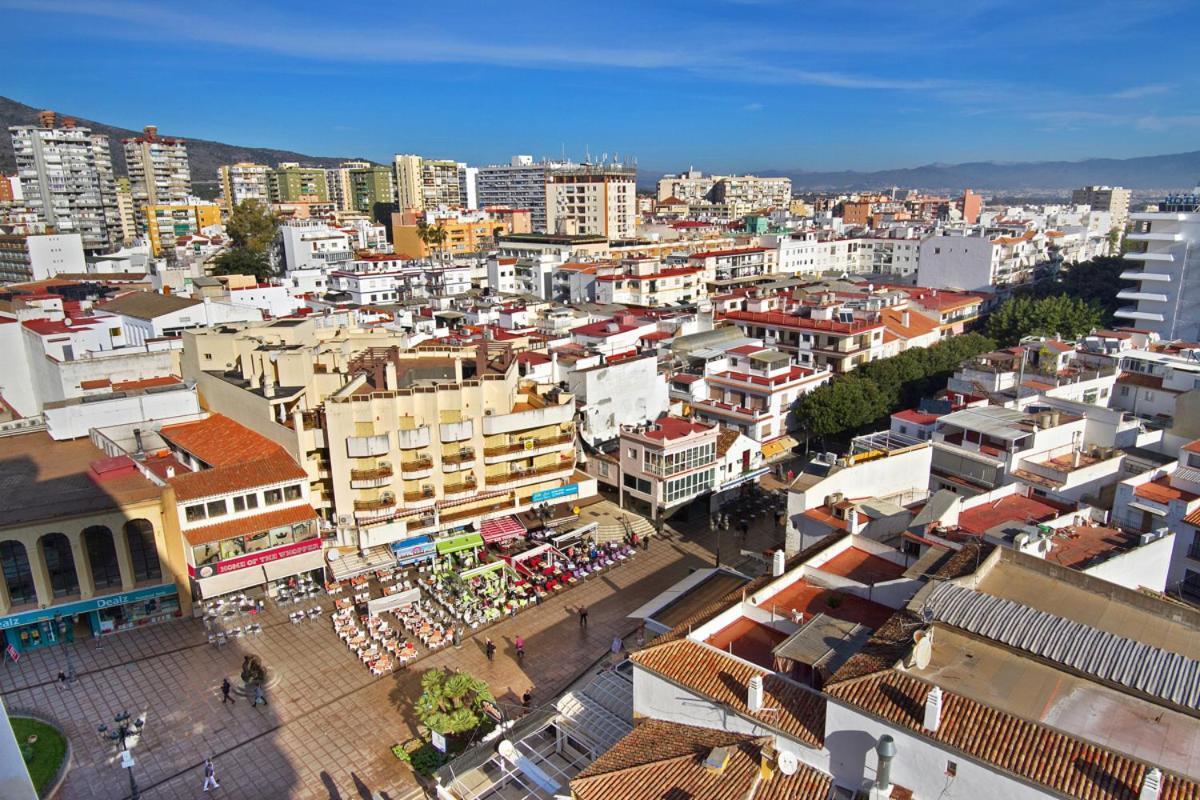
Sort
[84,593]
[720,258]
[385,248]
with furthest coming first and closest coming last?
[385,248] < [720,258] < [84,593]

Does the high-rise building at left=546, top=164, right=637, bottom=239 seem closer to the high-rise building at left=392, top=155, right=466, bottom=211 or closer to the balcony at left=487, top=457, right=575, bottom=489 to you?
the high-rise building at left=392, top=155, right=466, bottom=211

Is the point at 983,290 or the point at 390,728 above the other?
Result: the point at 983,290

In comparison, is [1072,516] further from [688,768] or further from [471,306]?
[471,306]

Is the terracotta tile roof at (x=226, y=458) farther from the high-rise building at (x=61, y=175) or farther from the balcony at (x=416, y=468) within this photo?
the high-rise building at (x=61, y=175)

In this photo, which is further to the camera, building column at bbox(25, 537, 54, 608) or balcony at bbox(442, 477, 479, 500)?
balcony at bbox(442, 477, 479, 500)

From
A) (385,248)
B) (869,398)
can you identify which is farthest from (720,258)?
(385,248)

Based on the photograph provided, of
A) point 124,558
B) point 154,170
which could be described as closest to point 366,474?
point 124,558

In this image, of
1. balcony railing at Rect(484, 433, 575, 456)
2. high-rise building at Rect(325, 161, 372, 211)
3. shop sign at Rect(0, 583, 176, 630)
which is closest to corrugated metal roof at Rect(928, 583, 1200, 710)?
balcony railing at Rect(484, 433, 575, 456)
